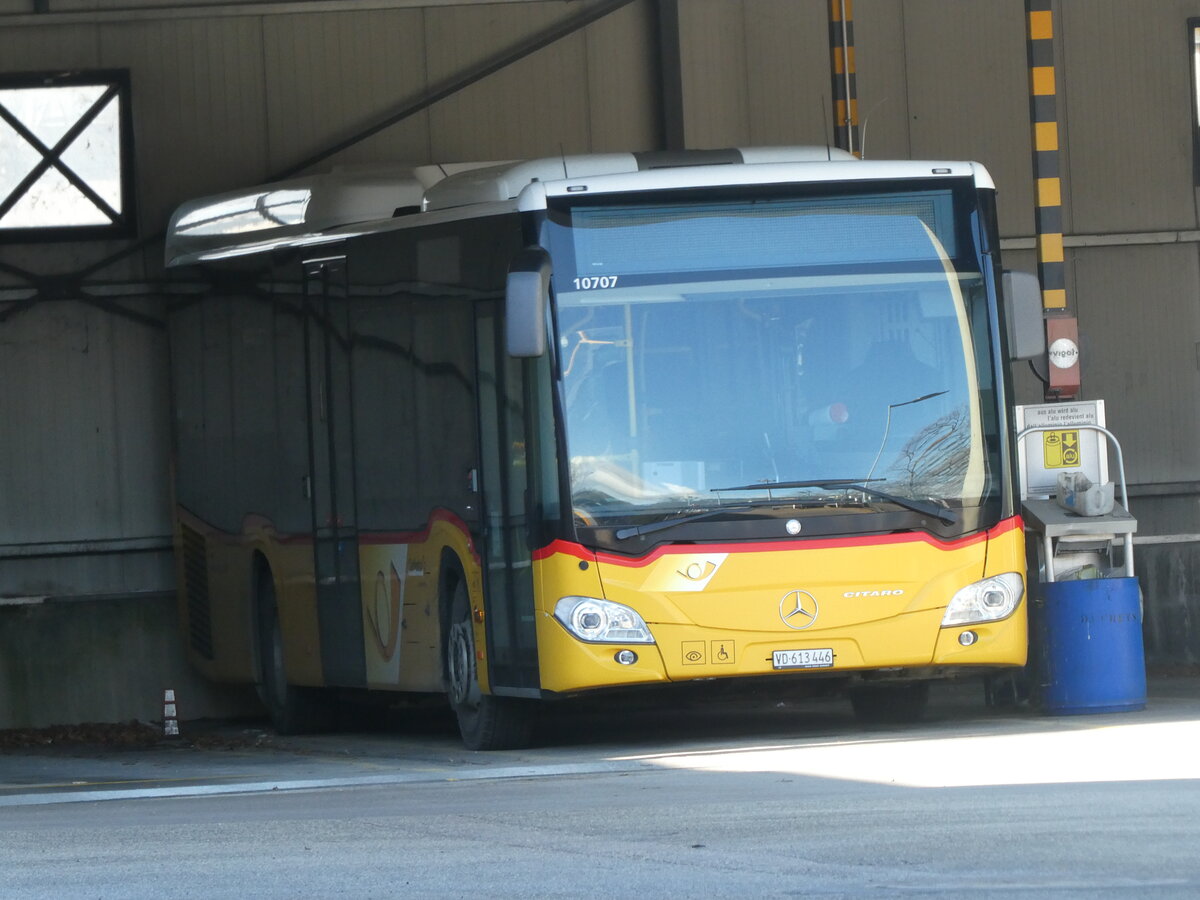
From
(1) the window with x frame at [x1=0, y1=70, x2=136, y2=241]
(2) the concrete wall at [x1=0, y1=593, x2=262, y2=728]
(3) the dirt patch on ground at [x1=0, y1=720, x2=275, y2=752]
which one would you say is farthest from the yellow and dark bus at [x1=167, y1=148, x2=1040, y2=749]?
(1) the window with x frame at [x1=0, y1=70, x2=136, y2=241]

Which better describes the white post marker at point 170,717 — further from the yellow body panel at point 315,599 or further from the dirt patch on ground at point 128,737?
the yellow body panel at point 315,599

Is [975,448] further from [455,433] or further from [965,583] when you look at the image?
[455,433]

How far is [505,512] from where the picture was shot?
483 inches

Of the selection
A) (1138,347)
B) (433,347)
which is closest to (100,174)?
(433,347)

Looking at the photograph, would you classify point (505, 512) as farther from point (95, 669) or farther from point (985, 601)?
point (95, 669)

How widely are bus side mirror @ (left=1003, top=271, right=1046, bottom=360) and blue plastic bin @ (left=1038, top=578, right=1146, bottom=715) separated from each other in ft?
5.76

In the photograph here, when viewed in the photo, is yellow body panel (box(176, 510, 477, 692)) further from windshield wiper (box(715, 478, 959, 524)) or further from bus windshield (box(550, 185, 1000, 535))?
windshield wiper (box(715, 478, 959, 524))

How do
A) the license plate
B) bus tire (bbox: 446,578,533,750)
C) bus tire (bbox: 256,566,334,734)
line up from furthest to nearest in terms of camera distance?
bus tire (bbox: 256,566,334,734), bus tire (bbox: 446,578,533,750), the license plate

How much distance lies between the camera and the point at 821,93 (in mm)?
20641

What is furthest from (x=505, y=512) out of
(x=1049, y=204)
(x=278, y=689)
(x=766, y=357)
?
(x=278, y=689)

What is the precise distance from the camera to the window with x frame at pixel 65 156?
20281 millimetres

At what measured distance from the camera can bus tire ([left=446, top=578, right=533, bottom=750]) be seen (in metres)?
12.8

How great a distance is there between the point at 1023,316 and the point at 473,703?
382cm

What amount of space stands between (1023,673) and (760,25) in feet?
28.6
